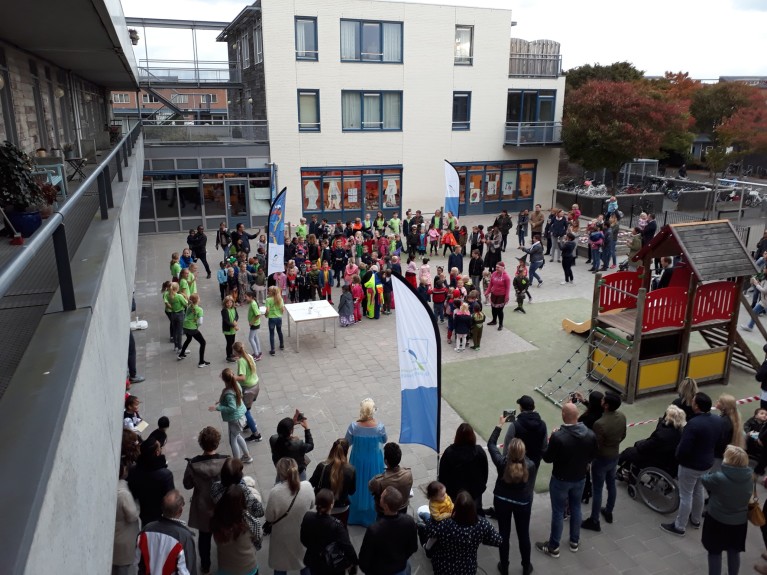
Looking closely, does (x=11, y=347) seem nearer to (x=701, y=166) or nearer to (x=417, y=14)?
(x=417, y=14)

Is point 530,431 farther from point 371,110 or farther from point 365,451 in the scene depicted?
point 371,110

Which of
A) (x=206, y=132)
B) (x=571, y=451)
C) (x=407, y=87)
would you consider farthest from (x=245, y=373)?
(x=407, y=87)

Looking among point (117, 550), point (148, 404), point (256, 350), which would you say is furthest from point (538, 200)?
point (117, 550)

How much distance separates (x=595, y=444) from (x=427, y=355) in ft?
7.16

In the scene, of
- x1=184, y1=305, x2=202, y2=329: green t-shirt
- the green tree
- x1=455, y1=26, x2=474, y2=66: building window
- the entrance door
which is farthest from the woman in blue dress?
the green tree

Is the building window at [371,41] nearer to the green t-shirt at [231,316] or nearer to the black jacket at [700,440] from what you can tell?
the green t-shirt at [231,316]

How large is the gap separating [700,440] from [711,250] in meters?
4.99

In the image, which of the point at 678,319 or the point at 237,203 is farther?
the point at 237,203

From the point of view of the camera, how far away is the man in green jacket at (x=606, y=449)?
7148 millimetres

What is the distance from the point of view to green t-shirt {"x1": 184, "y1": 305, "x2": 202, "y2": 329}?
39.9 ft

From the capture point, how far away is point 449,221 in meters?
22.2

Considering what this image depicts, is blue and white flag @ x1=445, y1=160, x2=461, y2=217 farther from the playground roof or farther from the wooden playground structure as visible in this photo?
the playground roof

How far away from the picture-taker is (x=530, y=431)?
689 cm

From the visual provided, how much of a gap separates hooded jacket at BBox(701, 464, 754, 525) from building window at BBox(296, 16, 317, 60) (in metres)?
24.1
